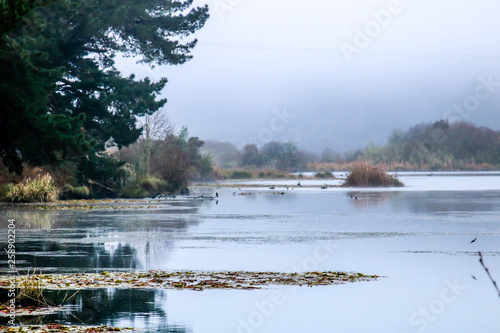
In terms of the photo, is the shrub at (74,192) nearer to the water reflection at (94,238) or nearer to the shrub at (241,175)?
the water reflection at (94,238)

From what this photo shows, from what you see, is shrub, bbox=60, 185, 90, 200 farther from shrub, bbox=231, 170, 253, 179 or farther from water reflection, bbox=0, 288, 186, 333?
shrub, bbox=231, 170, 253, 179

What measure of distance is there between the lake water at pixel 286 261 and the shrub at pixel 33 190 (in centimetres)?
714

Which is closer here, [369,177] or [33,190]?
[33,190]

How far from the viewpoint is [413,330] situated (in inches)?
354

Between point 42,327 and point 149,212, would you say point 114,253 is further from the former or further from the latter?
point 149,212

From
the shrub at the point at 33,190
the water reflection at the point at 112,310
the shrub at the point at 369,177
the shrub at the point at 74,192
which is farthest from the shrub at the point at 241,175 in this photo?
the water reflection at the point at 112,310

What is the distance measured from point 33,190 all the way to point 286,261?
2564 cm

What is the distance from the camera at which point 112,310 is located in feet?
32.7

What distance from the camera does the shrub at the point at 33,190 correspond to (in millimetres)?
37625

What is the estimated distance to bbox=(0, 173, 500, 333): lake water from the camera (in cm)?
954

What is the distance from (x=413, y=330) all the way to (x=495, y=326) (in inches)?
39.0

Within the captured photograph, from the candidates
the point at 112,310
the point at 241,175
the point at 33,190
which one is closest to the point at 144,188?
the point at 33,190

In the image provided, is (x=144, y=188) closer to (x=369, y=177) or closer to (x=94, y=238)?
(x=369, y=177)

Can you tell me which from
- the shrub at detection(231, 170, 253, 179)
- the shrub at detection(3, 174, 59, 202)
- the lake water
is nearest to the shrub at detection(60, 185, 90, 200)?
the shrub at detection(3, 174, 59, 202)
